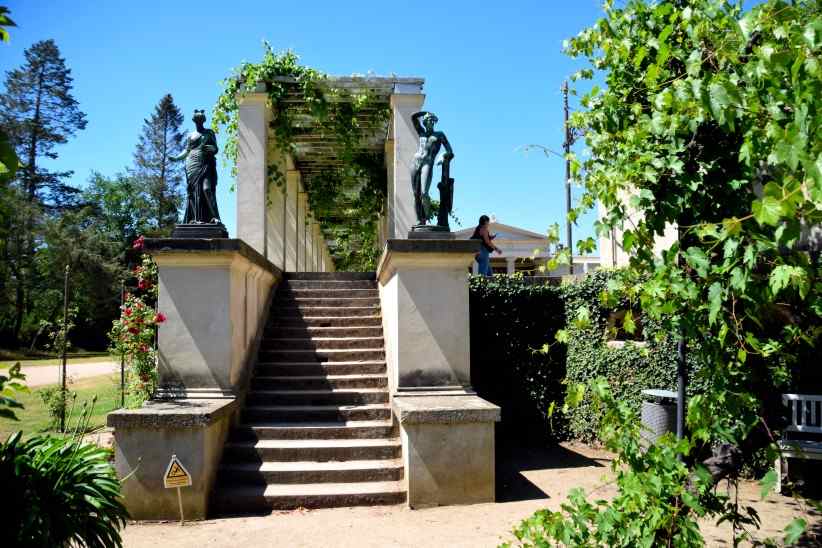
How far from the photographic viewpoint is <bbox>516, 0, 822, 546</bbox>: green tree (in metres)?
2.02

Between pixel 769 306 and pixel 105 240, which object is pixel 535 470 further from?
pixel 105 240

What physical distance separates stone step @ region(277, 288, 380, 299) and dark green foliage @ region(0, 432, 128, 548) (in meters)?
6.02

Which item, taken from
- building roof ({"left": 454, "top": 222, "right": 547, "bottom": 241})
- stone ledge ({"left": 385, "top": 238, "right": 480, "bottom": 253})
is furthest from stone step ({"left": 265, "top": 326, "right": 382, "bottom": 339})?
building roof ({"left": 454, "top": 222, "right": 547, "bottom": 241})

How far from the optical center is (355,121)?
1060cm

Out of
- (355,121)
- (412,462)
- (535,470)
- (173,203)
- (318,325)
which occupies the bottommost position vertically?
(535,470)

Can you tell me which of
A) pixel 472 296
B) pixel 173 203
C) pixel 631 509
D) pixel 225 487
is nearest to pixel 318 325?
pixel 472 296

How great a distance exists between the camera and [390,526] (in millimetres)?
5082

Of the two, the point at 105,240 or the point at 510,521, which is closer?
the point at 510,521

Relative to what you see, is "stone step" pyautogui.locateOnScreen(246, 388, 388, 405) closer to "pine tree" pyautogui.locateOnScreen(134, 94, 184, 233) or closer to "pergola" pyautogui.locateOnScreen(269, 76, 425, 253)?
"pergola" pyautogui.locateOnScreen(269, 76, 425, 253)

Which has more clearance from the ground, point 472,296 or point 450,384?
point 472,296

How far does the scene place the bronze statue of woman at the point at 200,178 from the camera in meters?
6.54

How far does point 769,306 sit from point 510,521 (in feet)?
11.5

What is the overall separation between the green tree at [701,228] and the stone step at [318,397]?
4.50 meters

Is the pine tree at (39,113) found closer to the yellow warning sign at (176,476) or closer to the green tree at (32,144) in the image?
the green tree at (32,144)
